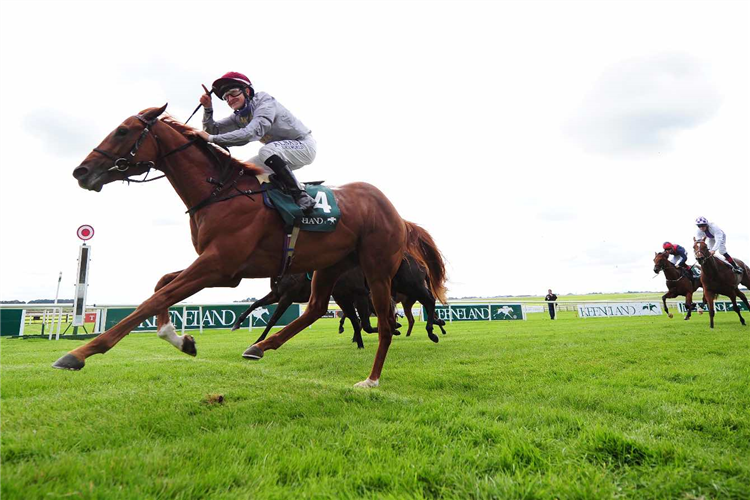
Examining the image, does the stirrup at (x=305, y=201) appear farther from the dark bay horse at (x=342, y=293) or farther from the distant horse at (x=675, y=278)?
the distant horse at (x=675, y=278)

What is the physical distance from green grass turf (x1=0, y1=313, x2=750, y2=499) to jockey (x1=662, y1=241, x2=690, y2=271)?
1279 cm

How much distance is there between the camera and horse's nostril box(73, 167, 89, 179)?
129 inches

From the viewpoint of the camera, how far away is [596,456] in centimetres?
213

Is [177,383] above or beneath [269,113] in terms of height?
beneath

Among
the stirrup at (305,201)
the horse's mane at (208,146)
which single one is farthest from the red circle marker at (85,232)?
the stirrup at (305,201)

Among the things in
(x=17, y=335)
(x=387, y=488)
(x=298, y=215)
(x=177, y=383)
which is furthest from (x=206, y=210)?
(x=17, y=335)

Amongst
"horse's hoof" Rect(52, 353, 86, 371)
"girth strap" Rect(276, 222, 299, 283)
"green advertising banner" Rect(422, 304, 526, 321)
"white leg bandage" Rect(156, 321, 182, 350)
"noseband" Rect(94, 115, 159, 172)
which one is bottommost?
"horse's hoof" Rect(52, 353, 86, 371)

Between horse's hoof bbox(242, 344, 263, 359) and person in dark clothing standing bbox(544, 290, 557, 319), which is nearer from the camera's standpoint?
horse's hoof bbox(242, 344, 263, 359)

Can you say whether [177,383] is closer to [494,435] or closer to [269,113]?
[269,113]

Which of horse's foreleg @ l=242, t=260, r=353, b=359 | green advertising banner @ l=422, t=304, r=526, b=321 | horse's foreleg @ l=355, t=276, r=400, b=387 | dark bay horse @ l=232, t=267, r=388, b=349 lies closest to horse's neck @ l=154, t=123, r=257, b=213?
horse's foreleg @ l=242, t=260, r=353, b=359

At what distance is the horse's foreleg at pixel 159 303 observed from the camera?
2.64 m

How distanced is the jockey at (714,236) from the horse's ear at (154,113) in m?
13.5

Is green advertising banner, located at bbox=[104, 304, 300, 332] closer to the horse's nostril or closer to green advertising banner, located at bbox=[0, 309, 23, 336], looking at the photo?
green advertising banner, located at bbox=[0, 309, 23, 336]

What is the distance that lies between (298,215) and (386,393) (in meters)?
1.81
